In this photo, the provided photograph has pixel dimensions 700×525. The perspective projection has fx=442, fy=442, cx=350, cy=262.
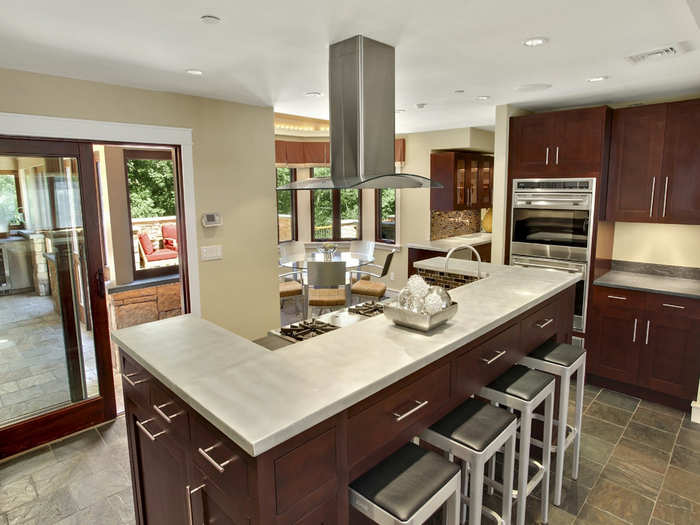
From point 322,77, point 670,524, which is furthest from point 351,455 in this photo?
point 322,77

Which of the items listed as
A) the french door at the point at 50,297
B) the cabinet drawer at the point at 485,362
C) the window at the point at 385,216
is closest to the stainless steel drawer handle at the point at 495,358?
the cabinet drawer at the point at 485,362

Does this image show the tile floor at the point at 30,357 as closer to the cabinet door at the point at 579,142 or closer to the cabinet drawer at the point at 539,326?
the cabinet drawer at the point at 539,326

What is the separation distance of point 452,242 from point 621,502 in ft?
13.2

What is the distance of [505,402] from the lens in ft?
6.90

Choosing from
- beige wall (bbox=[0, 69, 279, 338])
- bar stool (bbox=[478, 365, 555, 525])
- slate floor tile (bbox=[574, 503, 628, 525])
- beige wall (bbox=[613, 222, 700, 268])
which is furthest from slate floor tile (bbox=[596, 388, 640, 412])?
beige wall (bbox=[0, 69, 279, 338])

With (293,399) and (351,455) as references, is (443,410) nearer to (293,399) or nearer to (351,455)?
(351,455)

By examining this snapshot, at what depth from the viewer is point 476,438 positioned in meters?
1.75

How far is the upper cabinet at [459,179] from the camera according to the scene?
6.06m

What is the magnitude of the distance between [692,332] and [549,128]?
198 centimetres

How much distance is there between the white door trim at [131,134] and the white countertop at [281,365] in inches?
64.0

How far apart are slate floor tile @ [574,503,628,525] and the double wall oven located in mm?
1783

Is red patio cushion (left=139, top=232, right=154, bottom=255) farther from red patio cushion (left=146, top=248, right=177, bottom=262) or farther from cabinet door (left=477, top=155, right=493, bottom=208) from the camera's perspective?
cabinet door (left=477, top=155, right=493, bottom=208)

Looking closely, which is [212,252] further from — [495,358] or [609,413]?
[609,413]

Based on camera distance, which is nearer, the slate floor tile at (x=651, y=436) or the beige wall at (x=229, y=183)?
the slate floor tile at (x=651, y=436)
